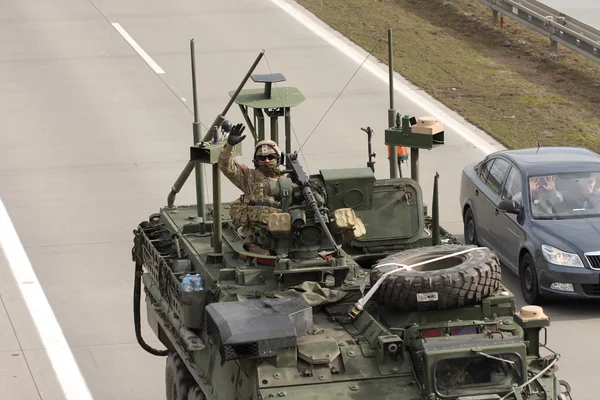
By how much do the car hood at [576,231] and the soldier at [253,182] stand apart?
4941 millimetres

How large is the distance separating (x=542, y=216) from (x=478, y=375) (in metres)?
7.27

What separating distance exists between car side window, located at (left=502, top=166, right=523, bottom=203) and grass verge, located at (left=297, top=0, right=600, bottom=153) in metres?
5.59

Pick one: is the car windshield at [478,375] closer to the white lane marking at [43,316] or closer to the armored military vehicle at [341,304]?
the armored military vehicle at [341,304]

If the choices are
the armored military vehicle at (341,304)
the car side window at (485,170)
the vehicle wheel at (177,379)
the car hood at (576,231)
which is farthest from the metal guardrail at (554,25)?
the vehicle wheel at (177,379)

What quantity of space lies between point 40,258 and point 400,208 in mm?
7174

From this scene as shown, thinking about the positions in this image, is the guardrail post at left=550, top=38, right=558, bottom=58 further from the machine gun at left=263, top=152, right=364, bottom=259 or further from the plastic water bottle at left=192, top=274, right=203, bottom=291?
the plastic water bottle at left=192, top=274, right=203, bottom=291

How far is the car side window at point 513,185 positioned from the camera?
18.2 metres

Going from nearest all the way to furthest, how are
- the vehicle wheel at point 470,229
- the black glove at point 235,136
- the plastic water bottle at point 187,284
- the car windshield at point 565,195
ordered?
the plastic water bottle at point 187,284 < the black glove at point 235,136 < the car windshield at point 565,195 < the vehicle wheel at point 470,229

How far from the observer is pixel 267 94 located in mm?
14977

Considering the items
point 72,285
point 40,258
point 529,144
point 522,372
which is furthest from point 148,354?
point 529,144

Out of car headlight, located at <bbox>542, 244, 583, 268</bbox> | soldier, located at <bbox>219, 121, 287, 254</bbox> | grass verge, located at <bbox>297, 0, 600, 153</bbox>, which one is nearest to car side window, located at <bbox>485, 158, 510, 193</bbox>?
car headlight, located at <bbox>542, 244, 583, 268</bbox>

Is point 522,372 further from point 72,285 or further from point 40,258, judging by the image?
point 40,258

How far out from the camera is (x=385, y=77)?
27.7 meters

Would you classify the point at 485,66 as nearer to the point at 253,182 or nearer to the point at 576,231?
the point at 576,231
